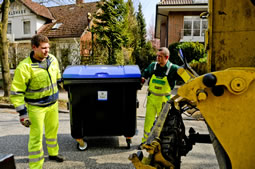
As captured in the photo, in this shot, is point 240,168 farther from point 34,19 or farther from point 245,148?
point 34,19

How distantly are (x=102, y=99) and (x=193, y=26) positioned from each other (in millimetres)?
15885

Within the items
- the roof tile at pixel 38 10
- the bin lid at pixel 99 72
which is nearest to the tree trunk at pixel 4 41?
the bin lid at pixel 99 72

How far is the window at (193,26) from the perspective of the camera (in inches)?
678

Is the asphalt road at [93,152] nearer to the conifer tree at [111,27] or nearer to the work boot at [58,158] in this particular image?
the work boot at [58,158]

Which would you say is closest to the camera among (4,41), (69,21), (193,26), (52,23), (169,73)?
(169,73)

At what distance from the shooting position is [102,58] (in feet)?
37.9

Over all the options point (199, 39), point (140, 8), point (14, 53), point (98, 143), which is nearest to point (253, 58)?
point (98, 143)

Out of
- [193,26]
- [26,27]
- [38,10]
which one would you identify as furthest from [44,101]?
[26,27]

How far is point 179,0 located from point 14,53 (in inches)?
482

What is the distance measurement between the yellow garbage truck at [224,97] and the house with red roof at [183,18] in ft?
49.3

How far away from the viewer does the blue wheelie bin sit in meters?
3.19

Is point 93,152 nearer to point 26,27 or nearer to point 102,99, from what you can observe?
point 102,99

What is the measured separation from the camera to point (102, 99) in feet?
10.8

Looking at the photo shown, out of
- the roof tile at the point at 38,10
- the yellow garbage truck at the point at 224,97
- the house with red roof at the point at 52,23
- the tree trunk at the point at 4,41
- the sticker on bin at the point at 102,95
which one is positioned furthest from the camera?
the roof tile at the point at 38,10
